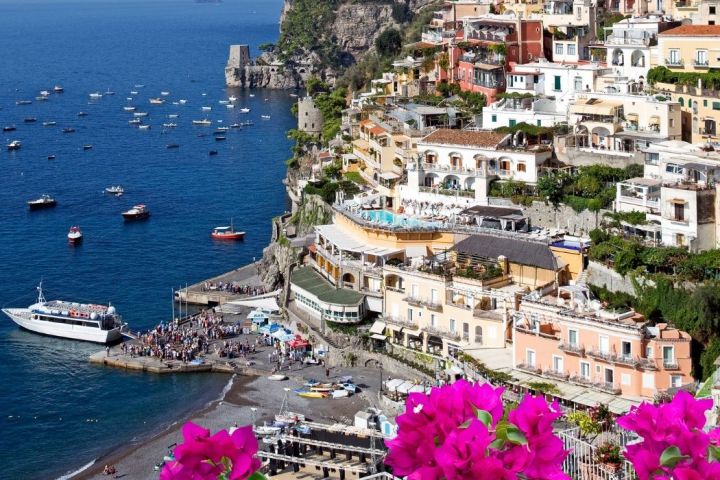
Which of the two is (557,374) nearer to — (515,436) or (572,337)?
(572,337)

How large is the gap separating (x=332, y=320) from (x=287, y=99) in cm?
8613

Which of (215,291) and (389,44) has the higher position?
(389,44)

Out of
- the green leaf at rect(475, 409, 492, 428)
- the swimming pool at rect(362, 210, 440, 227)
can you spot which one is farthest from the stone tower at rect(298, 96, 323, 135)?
the green leaf at rect(475, 409, 492, 428)

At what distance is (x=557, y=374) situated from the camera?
38406 mm

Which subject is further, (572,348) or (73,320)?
(73,320)

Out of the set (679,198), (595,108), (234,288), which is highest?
(595,108)

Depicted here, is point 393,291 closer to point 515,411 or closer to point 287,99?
point 515,411

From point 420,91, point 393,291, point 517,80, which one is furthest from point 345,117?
point 393,291

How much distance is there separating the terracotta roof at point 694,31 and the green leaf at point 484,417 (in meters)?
44.1

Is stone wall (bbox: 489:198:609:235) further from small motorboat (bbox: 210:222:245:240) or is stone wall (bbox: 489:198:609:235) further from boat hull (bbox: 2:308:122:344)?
small motorboat (bbox: 210:222:245:240)

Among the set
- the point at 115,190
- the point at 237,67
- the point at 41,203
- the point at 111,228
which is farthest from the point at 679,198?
the point at 237,67

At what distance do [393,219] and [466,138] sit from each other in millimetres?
5022

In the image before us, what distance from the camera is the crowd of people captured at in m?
56.5

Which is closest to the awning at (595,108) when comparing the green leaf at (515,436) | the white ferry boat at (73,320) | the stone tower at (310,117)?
the white ferry boat at (73,320)
